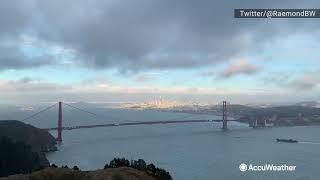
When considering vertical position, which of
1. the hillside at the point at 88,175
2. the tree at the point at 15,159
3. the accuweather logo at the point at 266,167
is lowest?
the accuweather logo at the point at 266,167

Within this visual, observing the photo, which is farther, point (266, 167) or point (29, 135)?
point (29, 135)

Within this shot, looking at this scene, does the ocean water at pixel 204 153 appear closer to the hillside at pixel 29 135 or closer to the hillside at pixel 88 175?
the hillside at pixel 29 135

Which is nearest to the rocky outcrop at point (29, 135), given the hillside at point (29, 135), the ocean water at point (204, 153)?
the hillside at point (29, 135)

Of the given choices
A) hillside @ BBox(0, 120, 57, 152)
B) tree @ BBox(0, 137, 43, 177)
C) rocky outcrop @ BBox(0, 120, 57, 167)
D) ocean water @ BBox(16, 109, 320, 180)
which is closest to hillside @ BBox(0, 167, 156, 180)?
tree @ BBox(0, 137, 43, 177)

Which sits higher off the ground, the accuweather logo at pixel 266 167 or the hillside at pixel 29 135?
the hillside at pixel 29 135

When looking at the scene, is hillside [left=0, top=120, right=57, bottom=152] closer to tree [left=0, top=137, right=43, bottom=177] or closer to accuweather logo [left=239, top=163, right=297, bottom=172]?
tree [left=0, top=137, right=43, bottom=177]

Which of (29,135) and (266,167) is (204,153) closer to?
(266,167)

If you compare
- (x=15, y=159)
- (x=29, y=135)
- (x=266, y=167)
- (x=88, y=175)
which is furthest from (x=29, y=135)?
(x=88, y=175)

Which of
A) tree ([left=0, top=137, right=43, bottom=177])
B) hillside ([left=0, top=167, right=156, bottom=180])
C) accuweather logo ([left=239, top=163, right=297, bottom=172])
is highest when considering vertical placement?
hillside ([left=0, top=167, right=156, bottom=180])

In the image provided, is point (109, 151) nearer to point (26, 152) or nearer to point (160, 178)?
point (26, 152)
